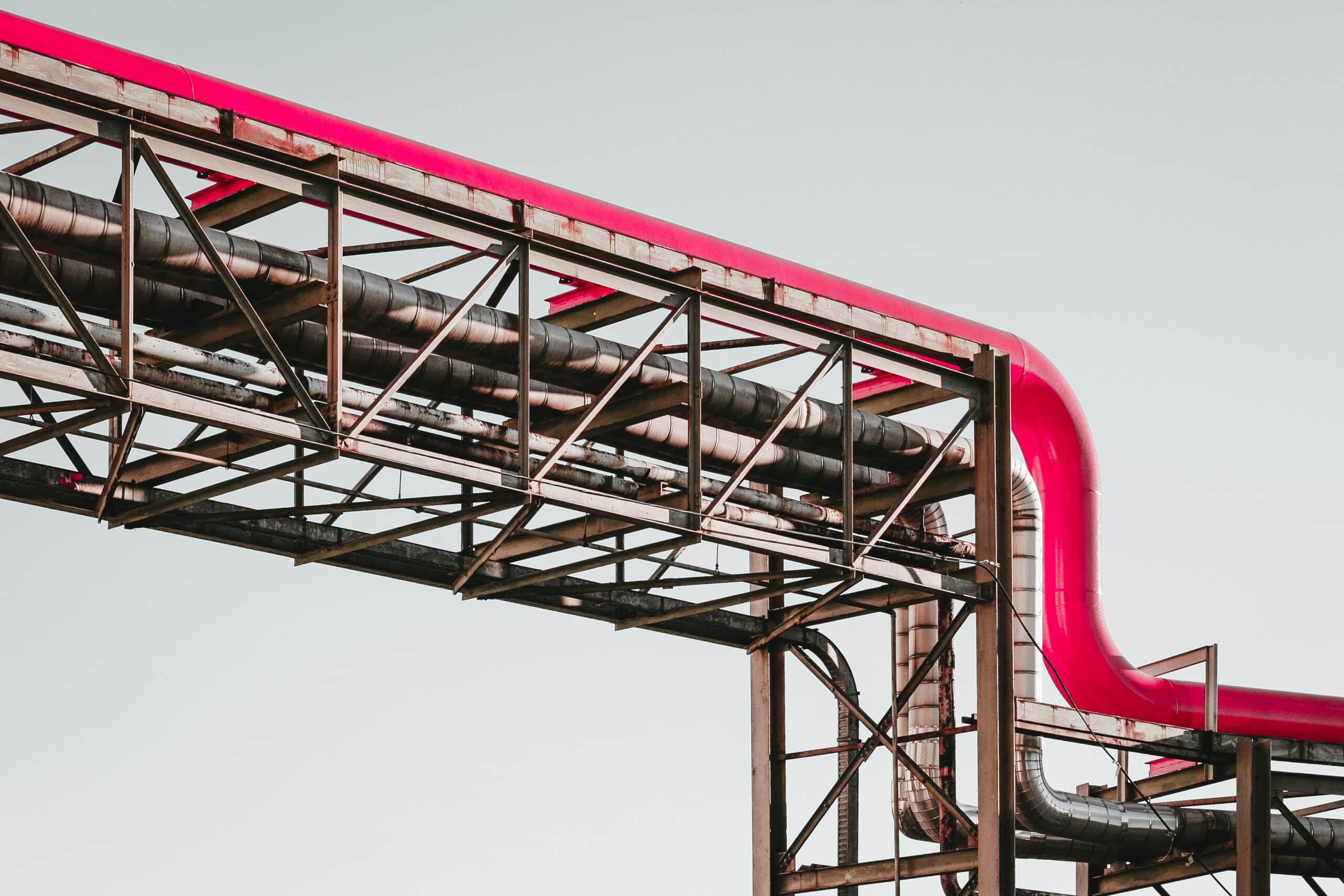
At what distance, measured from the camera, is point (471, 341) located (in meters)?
15.0

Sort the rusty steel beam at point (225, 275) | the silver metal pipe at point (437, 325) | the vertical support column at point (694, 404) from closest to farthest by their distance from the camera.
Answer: the rusty steel beam at point (225, 275), the silver metal pipe at point (437, 325), the vertical support column at point (694, 404)

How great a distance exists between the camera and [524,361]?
14562 mm

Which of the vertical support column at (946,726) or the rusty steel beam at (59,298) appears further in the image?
the vertical support column at (946,726)

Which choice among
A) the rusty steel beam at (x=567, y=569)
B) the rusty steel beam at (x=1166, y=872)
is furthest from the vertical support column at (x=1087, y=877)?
the rusty steel beam at (x=567, y=569)

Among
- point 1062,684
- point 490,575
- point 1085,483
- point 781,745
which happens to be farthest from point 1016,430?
point 490,575

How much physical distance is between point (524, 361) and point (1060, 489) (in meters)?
7.25

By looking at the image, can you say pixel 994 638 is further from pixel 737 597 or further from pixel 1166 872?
pixel 1166 872

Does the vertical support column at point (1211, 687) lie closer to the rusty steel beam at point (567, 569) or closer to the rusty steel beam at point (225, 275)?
the rusty steel beam at point (567, 569)

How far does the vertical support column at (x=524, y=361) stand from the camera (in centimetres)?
1445

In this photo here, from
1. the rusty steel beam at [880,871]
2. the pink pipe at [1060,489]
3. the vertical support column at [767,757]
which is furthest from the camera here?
the vertical support column at [767,757]

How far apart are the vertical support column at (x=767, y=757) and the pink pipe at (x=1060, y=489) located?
9.02 ft

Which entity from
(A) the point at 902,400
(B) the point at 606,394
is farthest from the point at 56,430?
(A) the point at 902,400

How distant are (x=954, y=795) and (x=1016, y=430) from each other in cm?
376

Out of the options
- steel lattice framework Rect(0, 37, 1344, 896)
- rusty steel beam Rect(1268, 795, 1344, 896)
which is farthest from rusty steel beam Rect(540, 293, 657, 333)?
rusty steel beam Rect(1268, 795, 1344, 896)
